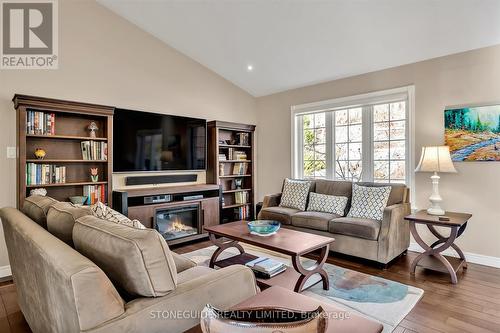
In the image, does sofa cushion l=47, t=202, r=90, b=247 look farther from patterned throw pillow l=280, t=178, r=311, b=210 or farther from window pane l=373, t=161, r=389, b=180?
window pane l=373, t=161, r=389, b=180

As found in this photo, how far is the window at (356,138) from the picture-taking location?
4.02 metres

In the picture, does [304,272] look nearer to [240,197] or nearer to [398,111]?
[398,111]

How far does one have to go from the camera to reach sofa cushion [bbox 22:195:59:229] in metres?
1.93

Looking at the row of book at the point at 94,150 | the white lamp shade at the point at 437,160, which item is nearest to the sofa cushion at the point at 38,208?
the row of book at the point at 94,150

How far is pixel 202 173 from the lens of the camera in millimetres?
4930

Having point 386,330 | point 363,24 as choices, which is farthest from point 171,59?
point 386,330

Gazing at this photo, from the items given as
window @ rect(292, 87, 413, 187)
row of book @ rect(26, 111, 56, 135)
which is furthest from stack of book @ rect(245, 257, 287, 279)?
row of book @ rect(26, 111, 56, 135)

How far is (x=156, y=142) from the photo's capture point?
4.20 meters

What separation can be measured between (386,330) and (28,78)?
14.0ft

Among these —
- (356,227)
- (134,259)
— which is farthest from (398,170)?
(134,259)

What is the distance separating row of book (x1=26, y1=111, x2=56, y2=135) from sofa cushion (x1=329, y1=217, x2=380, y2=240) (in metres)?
3.46

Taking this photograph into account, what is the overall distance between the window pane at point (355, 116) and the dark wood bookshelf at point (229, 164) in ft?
5.82

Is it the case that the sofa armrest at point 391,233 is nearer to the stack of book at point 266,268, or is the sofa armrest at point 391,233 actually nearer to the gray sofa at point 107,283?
the stack of book at point 266,268

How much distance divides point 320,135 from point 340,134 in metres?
0.37
